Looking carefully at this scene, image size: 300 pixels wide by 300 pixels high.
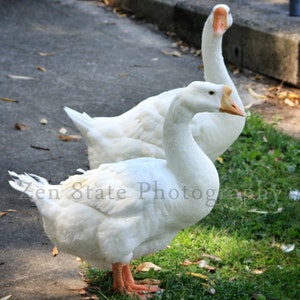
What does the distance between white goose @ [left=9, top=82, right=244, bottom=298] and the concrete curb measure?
3.72 m

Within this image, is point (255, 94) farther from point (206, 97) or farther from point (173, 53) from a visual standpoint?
point (206, 97)

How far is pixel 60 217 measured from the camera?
3.95 meters

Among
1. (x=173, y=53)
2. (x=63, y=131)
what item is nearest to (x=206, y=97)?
(x=63, y=131)

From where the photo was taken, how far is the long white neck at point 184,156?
12.7ft

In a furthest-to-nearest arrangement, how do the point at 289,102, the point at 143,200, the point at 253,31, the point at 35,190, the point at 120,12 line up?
the point at 120,12 → the point at 253,31 → the point at 289,102 → the point at 35,190 → the point at 143,200

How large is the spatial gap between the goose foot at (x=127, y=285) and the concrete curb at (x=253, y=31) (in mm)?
3934

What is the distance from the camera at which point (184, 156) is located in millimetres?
3898

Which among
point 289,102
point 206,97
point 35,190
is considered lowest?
point 289,102

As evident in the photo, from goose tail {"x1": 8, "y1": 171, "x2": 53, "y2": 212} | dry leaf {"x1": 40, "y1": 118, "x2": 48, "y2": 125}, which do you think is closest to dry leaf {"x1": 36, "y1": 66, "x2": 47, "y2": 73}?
dry leaf {"x1": 40, "y1": 118, "x2": 48, "y2": 125}

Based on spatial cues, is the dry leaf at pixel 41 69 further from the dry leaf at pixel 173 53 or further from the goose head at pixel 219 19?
the goose head at pixel 219 19

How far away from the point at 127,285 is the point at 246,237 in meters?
1.14

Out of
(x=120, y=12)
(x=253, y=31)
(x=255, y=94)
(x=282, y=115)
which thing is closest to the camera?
(x=282, y=115)

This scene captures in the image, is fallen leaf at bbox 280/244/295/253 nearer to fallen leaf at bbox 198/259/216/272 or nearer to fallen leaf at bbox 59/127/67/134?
fallen leaf at bbox 198/259/216/272

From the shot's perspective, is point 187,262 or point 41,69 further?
point 41,69
